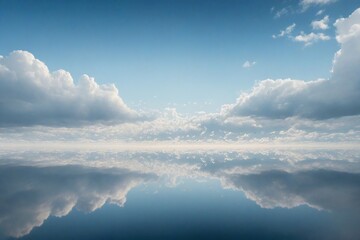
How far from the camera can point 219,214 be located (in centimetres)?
16938

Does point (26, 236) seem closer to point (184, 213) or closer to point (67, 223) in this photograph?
point (67, 223)

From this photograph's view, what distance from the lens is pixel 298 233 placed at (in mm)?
129625

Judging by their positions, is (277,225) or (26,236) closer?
(26,236)

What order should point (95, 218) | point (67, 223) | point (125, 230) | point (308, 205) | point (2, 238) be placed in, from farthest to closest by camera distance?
point (308, 205)
point (95, 218)
point (67, 223)
point (125, 230)
point (2, 238)

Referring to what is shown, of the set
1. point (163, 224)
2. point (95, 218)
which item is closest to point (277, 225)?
point (163, 224)

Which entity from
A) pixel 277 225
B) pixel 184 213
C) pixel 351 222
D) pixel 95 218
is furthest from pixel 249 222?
pixel 95 218

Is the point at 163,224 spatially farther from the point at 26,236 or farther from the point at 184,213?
the point at 26,236

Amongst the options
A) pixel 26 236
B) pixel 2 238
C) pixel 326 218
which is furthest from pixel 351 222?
pixel 2 238

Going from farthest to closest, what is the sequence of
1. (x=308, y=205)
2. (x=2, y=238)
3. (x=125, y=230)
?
(x=308, y=205), (x=125, y=230), (x=2, y=238)

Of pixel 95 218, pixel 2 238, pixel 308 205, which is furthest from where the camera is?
pixel 308 205

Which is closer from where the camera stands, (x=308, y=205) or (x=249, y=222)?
(x=249, y=222)

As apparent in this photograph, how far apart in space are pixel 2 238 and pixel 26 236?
10066mm

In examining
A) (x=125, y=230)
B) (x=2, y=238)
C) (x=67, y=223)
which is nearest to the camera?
(x=2, y=238)

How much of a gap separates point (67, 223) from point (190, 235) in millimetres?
76845
